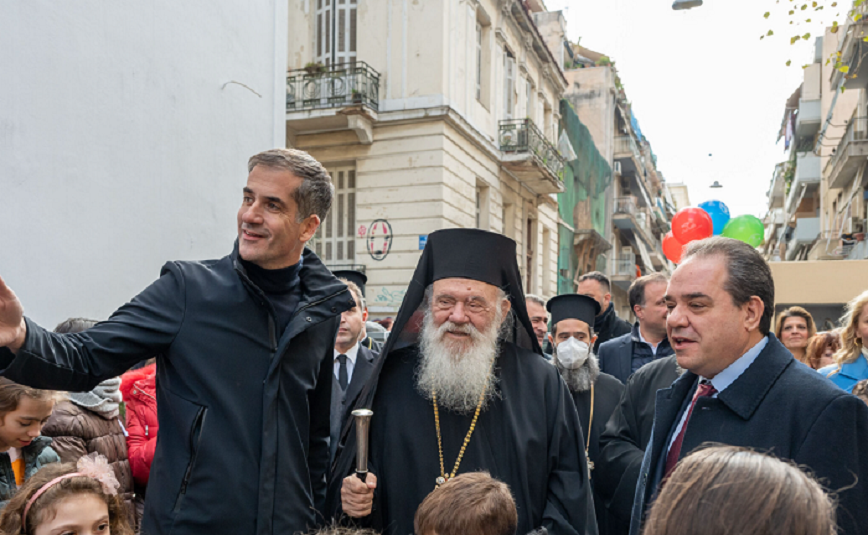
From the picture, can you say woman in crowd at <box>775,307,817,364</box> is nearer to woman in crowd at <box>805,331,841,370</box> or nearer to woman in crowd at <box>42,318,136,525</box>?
woman in crowd at <box>805,331,841,370</box>

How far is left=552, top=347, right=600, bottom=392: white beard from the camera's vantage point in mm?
4547

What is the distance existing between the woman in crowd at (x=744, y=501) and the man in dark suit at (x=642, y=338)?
4223 mm

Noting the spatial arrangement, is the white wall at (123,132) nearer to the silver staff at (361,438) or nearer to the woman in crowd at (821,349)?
the silver staff at (361,438)

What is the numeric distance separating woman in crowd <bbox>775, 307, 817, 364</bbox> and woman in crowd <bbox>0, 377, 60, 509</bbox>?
6.27 meters

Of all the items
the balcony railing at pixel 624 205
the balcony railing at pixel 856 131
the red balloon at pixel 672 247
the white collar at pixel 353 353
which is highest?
the balcony railing at pixel 856 131

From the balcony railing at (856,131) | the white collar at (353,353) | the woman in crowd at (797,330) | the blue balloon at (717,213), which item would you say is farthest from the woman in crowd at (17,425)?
the balcony railing at (856,131)

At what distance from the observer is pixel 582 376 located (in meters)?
4.58

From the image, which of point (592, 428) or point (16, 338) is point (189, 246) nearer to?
point (592, 428)

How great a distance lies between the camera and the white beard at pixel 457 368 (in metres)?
2.89

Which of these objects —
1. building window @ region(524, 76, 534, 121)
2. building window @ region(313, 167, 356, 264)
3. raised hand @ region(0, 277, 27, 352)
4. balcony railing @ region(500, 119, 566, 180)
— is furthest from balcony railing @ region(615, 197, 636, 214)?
raised hand @ region(0, 277, 27, 352)

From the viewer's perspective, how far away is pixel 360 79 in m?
14.7

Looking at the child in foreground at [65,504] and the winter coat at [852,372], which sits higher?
the winter coat at [852,372]

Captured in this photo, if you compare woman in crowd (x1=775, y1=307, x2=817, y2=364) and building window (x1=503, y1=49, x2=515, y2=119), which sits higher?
building window (x1=503, y1=49, x2=515, y2=119)

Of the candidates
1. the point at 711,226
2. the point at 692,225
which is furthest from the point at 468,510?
the point at 711,226
